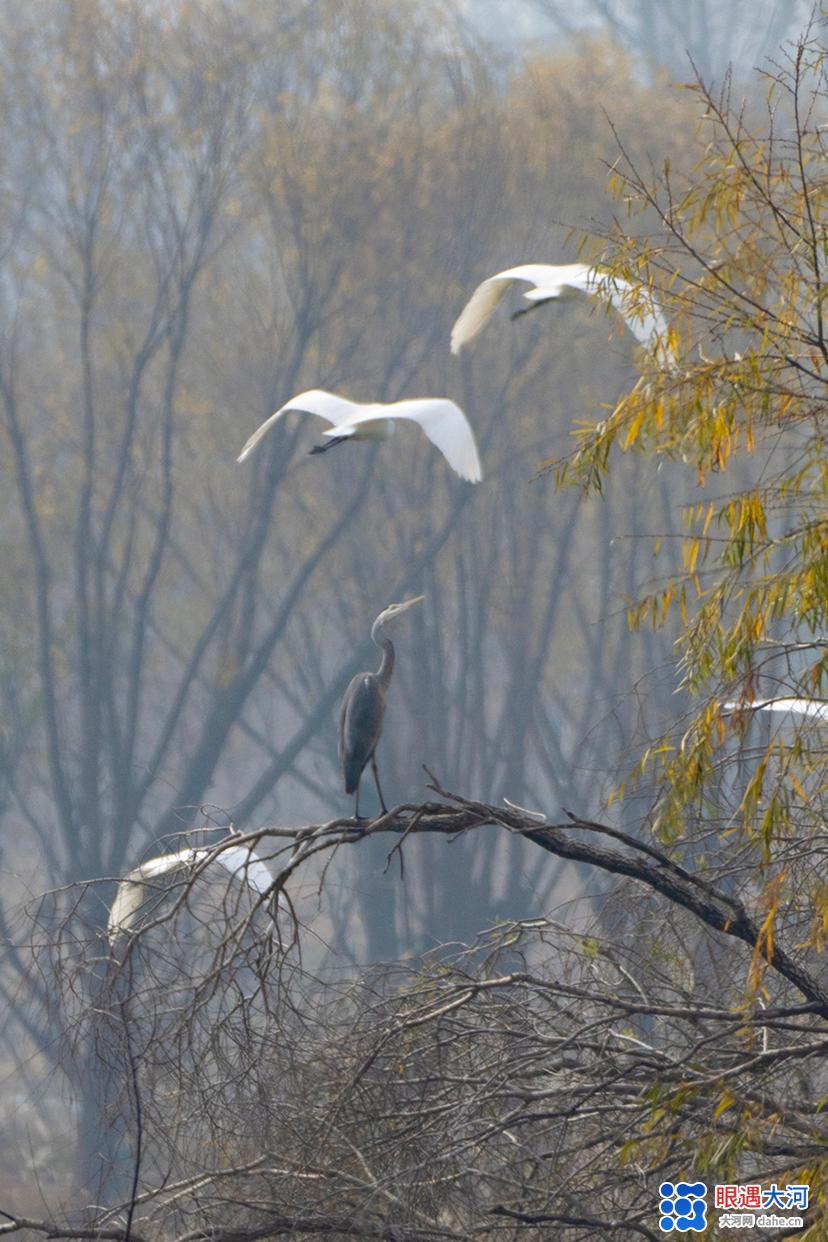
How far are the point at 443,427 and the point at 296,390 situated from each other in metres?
9.06

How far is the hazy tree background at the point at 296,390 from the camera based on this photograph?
528 inches

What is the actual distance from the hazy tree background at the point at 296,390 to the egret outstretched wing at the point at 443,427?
804 centimetres

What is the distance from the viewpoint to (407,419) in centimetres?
508

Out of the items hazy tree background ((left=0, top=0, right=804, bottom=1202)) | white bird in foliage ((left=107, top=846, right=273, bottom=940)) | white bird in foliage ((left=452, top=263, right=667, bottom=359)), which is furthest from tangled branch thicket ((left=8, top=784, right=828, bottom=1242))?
hazy tree background ((left=0, top=0, right=804, bottom=1202))

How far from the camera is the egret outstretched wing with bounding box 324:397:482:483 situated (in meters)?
4.69

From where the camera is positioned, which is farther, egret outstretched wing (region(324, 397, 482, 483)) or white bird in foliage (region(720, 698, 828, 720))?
egret outstretched wing (region(324, 397, 482, 483))

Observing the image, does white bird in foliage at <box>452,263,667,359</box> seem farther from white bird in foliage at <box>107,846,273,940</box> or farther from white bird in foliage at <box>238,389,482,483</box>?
white bird in foliage at <box>107,846,273,940</box>

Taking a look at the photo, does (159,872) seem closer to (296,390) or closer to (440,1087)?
(440,1087)

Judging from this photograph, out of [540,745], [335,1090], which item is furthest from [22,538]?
[335,1090]

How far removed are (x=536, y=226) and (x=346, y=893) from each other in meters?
6.71

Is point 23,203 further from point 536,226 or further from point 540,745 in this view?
point 540,745

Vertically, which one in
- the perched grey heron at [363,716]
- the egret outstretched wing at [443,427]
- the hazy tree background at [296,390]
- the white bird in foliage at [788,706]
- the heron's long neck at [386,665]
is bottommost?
the white bird in foliage at [788,706]

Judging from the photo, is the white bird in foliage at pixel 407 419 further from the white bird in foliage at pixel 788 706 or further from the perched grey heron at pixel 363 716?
the white bird in foliage at pixel 788 706

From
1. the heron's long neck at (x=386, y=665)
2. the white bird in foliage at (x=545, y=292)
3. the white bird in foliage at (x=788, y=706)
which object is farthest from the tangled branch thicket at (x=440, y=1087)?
the white bird in foliage at (x=545, y=292)
